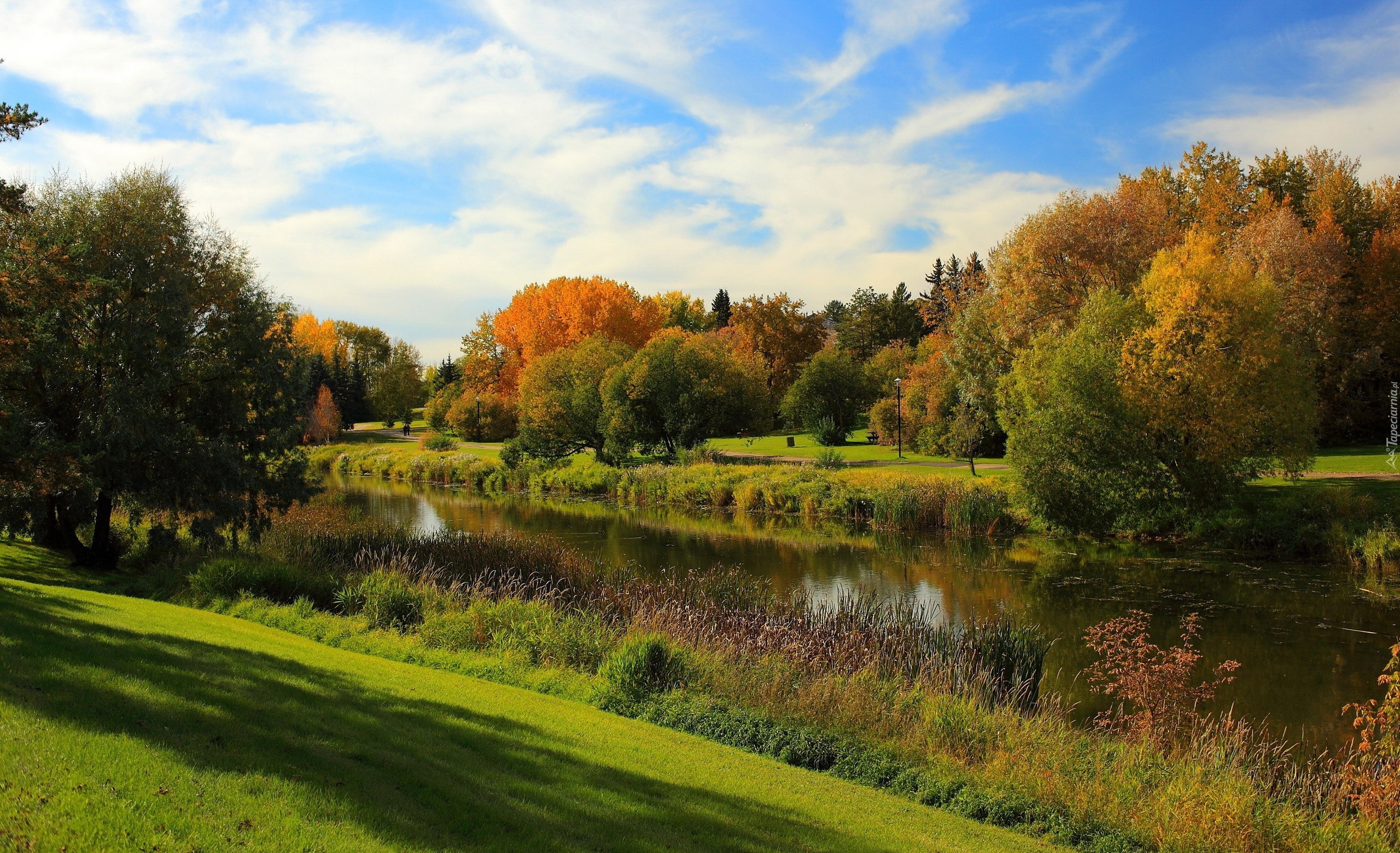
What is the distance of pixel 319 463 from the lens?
56969 millimetres

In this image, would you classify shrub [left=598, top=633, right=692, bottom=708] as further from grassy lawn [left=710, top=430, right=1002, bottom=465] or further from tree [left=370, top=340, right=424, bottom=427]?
tree [left=370, top=340, right=424, bottom=427]

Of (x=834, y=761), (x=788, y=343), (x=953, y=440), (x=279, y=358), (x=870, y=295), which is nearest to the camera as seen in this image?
(x=834, y=761)

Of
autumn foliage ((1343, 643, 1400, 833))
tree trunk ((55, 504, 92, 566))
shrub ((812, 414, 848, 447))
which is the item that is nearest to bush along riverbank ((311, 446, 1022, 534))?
tree trunk ((55, 504, 92, 566))

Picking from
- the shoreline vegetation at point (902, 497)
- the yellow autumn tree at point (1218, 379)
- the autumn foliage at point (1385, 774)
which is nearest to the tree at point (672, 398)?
the shoreline vegetation at point (902, 497)

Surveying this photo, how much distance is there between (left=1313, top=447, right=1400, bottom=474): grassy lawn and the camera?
28.8 meters

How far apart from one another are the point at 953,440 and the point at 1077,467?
11442 millimetres

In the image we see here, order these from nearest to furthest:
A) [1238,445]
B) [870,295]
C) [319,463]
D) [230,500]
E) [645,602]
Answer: [645,602] < [230,500] < [1238,445] < [319,463] < [870,295]

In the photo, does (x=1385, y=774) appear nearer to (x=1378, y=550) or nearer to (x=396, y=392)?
(x=1378, y=550)

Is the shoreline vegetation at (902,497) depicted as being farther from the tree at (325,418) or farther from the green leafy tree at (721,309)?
the green leafy tree at (721,309)

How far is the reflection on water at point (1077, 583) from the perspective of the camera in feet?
45.2

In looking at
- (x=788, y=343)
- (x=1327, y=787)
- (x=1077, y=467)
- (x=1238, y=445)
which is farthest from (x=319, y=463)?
(x=1327, y=787)

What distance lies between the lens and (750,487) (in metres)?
36.1

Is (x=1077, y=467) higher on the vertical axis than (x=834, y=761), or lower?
higher

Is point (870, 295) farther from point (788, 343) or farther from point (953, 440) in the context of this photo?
point (953, 440)
